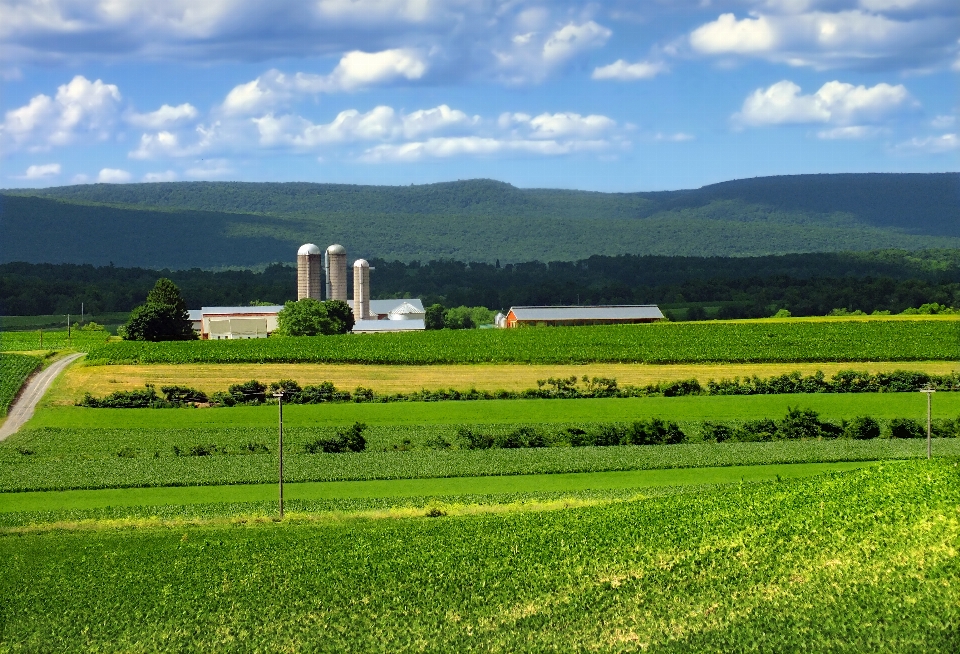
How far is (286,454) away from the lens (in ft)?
138

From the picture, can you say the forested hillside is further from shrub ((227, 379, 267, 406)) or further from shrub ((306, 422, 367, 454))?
shrub ((306, 422, 367, 454))

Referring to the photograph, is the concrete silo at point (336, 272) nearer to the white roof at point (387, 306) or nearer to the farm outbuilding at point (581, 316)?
the white roof at point (387, 306)

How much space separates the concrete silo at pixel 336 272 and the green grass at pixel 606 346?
37475 mm

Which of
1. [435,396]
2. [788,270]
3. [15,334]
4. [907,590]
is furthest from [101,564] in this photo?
[788,270]

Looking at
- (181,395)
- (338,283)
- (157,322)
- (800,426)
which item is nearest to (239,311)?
(338,283)

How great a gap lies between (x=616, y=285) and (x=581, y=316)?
53.2 meters

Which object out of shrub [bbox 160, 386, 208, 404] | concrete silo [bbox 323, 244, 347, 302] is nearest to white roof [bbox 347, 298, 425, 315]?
concrete silo [bbox 323, 244, 347, 302]

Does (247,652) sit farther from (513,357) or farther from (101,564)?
(513,357)

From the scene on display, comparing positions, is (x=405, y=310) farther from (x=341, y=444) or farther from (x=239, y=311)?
(x=341, y=444)

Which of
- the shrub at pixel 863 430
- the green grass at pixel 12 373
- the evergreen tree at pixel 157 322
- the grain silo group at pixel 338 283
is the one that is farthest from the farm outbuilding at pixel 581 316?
the shrub at pixel 863 430

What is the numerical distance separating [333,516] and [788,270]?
133499 mm

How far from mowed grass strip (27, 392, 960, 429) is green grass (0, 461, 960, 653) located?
860 inches

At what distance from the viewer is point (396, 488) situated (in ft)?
119

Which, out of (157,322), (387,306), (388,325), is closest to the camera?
(157,322)
